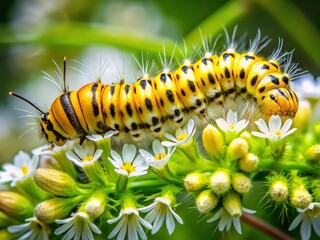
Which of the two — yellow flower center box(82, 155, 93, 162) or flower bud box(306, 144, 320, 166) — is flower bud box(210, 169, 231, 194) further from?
yellow flower center box(82, 155, 93, 162)

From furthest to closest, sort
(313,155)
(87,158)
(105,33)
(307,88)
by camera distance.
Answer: (105,33) → (307,88) → (87,158) → (313,155)

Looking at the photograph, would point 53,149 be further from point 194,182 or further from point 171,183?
point 194,182

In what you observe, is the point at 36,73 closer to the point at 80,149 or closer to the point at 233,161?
the point at 80,149

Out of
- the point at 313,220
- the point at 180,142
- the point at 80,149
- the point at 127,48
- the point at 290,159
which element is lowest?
the point at 313,220

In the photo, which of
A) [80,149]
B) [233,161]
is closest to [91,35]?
[80,149]

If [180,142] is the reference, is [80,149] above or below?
above

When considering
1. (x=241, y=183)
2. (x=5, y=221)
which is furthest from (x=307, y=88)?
(x=5, y=221)

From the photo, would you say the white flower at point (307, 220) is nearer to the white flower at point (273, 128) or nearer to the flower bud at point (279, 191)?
the flower bud at point (279, 191)
